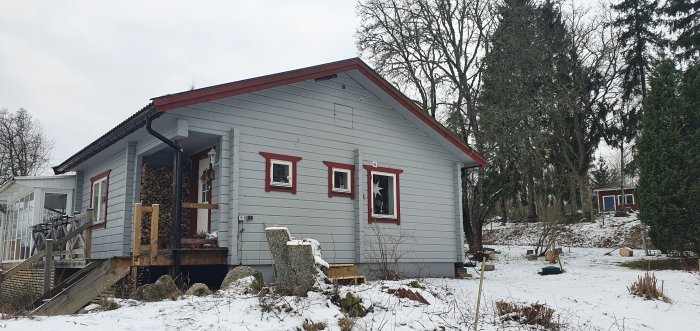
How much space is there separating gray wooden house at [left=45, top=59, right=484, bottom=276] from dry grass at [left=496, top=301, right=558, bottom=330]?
13.7 feet

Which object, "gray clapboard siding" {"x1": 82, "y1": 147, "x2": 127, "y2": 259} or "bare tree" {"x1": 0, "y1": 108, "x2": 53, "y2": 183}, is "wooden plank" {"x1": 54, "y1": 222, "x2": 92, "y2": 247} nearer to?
"gray clapboard siding" {"x1": 82, "y1": 147, "x2": 127, "y2": 259}

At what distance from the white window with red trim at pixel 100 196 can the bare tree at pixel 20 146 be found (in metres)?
22.4

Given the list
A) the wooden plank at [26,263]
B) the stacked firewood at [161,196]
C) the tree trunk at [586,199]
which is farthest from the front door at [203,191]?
the tree trunk at [586,199]

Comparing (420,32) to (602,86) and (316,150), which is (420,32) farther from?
(602,86)

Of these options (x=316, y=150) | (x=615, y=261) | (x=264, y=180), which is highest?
(x=316, y=150)

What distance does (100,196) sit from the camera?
14.1 metres

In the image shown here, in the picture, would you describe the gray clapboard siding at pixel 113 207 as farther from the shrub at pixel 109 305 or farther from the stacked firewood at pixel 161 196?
the shrub at pixel 109 305

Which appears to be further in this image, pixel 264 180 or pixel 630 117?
pixel 630 117

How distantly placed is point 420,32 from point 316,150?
42.1 feet

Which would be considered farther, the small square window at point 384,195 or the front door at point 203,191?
the small square window at point 384,195

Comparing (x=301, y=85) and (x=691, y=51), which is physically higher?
(x=691, y=51)

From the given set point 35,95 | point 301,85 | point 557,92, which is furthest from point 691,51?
point 35,95

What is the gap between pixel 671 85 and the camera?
17234 mm

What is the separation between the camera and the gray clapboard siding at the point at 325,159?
11.1 meters
